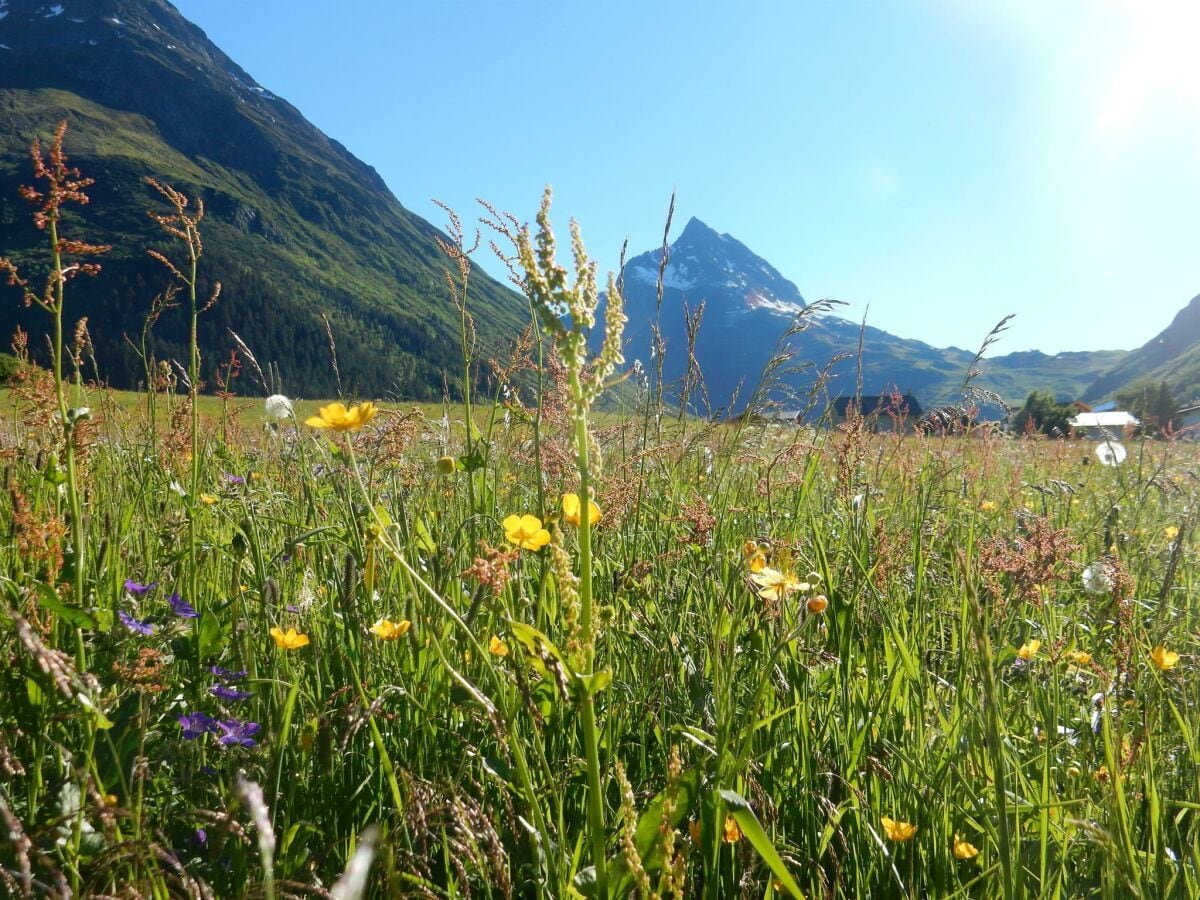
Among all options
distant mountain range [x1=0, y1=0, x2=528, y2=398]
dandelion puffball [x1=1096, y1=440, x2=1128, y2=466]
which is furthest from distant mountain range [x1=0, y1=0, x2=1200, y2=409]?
dandelion puffball [x1=1096, y1=440, x2=1128, y2=466]

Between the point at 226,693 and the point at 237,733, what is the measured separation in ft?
0.36

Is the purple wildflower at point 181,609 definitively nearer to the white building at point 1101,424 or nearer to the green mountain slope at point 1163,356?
the white building at point 1101,424

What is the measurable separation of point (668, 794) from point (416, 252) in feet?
676

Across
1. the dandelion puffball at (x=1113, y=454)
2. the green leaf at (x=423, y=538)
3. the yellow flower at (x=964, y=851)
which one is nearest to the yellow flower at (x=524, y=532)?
the green leaf at (x=423, y=538)

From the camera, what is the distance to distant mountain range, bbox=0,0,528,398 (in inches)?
4412

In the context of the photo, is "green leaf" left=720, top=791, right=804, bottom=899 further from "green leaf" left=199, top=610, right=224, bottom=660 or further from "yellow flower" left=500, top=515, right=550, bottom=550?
"green leaf" left=199, top=610, right=224, bottom=660

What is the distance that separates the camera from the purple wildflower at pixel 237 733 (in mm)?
1327

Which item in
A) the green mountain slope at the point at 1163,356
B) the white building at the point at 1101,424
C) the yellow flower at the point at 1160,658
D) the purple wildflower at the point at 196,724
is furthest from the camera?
the green mountain slope at the point at 1163,356

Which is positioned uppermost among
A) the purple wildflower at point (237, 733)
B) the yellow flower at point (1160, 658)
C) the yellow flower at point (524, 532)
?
the yellow flower at point (524, 532)

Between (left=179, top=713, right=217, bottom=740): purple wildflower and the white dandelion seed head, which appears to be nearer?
(left=179, top=713, right=217, bottom=740): purple wildflower

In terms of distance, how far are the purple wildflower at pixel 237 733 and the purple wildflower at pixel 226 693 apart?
5 cm

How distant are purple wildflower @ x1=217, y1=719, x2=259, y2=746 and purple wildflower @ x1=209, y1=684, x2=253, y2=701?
0.17 ft

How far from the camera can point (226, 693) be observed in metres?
1.44

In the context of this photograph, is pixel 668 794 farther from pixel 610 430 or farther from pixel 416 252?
pixel 416 252
